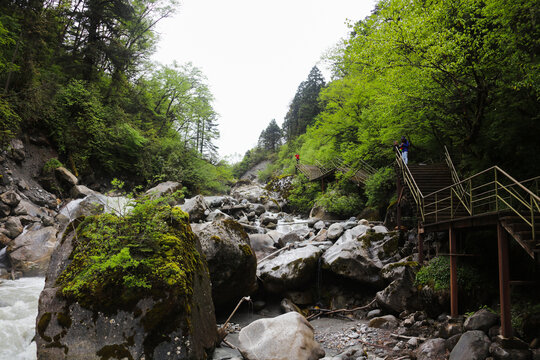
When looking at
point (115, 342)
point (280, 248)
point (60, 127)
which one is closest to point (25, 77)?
point (60, 127)

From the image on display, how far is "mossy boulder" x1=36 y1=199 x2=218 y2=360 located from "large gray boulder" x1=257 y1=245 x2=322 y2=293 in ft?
17.7

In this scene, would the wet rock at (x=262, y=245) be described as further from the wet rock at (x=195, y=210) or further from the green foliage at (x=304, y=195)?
the green foliage at (x=304, y=195)

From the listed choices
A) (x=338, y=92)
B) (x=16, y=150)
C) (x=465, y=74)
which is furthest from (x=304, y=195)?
(x=16, y=150)

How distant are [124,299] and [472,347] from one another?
5.98 meters

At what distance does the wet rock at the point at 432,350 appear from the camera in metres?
5.46

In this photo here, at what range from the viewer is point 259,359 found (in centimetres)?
506

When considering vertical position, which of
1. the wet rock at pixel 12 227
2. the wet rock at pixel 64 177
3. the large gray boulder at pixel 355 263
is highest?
the wet rock at pixel 64 177

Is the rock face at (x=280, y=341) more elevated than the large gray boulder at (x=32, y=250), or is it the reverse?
the large gray boulder at (x=32, y=250)

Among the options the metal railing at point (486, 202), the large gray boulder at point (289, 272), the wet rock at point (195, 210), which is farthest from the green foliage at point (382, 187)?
Result: the wet rock at point (195, 210)

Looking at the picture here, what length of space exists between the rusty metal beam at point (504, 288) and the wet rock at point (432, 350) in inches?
42.8

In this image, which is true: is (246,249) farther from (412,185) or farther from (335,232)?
(412,185)

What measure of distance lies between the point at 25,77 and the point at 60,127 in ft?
10.9

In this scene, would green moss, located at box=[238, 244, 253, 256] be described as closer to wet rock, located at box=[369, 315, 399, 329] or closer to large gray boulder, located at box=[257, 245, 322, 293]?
large gray boulder, located at box=[257, 245, 322, 293]

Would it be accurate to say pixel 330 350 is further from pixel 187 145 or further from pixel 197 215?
pixel 187 145
